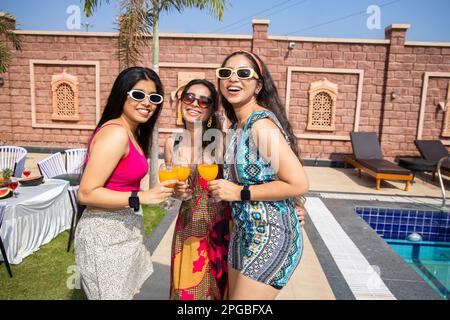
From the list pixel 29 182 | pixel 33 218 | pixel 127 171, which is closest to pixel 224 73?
pixel 127 171

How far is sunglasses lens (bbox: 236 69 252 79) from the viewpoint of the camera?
182 cm

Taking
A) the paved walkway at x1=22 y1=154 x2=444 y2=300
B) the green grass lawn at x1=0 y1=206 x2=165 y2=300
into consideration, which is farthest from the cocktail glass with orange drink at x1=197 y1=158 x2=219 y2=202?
the green grass lawn at x1=0 y1=206 x2=165 y2=300

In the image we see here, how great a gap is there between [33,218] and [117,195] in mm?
2833

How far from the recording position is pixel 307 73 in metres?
10.9

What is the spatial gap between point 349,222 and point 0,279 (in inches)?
191

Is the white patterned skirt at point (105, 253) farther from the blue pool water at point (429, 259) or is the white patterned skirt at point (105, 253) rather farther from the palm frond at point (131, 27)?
the palm frond at point (131, 27)

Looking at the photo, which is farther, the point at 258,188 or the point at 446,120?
the point at 446,120

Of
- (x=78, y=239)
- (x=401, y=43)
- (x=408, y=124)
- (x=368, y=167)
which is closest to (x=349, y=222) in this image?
(x=368, y=167)

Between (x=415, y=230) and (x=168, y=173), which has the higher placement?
(x=168, y=173)

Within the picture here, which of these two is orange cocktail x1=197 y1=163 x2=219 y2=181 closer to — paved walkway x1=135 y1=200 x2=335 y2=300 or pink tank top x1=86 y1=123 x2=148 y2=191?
pink tank top x1=86 y1=123 x2=148 y2=191

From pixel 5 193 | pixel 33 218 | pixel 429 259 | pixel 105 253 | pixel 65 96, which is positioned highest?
pixel 65 96

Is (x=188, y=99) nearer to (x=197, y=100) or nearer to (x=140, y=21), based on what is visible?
(x=197, y=100)

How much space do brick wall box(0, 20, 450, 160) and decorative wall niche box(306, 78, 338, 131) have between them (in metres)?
0.20

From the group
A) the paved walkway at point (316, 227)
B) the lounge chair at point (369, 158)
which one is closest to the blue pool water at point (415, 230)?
the paved walkway at point (316, 227)
